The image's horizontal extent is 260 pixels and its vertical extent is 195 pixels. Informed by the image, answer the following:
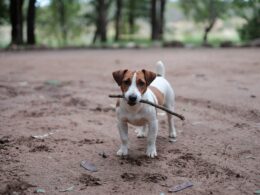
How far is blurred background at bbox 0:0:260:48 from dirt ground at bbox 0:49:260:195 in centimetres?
991

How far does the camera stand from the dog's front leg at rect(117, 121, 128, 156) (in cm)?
520

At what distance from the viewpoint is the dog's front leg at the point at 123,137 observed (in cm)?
520

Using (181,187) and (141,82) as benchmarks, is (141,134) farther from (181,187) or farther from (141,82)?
(181,187)

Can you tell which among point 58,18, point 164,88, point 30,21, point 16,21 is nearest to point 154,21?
point 30,21

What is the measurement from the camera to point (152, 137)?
5.25 m

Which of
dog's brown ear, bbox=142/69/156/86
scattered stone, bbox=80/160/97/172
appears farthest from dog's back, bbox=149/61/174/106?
scattered stone, bbox=80/160/97/172

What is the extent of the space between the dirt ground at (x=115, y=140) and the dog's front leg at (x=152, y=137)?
148 millimetres

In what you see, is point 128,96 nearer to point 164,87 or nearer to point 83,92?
point 164,87

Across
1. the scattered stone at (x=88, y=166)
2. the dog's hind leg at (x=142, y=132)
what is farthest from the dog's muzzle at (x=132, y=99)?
the dog's hind leg at (x=142, y=132)

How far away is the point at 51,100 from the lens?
8.68 metres

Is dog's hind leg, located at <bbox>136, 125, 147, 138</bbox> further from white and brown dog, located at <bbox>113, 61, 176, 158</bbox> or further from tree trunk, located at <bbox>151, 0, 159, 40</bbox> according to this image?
tree trunk, located at <bbox>151, 0, 159, 40</bbox>

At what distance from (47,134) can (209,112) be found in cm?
298

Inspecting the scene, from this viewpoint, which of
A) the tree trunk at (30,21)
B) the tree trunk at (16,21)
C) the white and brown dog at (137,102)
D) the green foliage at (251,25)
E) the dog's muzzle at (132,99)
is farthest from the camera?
the green foliage at (251,25)

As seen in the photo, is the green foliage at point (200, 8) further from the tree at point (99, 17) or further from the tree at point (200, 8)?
the tree at point (99, 17)
